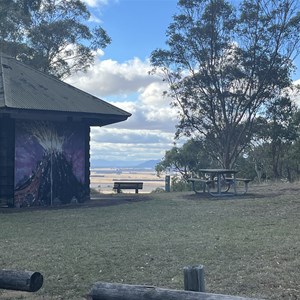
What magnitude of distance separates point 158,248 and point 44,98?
33.3 feet

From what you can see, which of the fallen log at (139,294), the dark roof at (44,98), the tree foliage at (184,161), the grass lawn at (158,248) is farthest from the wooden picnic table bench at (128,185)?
the tree foliage at (184,161)

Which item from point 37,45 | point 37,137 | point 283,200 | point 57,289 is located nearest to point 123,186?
point 37,137

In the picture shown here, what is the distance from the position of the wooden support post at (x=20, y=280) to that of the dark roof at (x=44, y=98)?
11262 mm

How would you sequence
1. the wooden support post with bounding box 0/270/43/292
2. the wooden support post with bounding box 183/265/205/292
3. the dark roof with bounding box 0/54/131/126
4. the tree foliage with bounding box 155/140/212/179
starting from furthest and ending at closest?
the tree foliage with bounding box 155/140/212/179
the dark roof with bounding box 0/54/131/126
the wooden support post with bounding box 0/270/43/292
the wooden support post with bounding box 183/265/205/292

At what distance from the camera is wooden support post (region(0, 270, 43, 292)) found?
4383mm

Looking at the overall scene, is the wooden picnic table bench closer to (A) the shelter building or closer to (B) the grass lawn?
(A) the shelter building

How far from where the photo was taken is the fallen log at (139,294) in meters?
3.69

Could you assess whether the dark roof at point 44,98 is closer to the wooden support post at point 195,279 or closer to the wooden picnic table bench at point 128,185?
the wooden picnic table bench at point 128,185

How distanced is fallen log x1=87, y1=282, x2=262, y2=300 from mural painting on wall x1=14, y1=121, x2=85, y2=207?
1293cm

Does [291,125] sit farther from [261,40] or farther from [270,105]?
[261,40]

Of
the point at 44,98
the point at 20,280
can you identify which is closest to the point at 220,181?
the point at 44,98

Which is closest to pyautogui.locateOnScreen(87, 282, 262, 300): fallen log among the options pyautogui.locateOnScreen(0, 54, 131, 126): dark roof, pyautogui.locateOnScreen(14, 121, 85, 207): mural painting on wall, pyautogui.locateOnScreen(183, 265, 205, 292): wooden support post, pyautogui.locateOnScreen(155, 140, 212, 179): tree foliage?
pyautogui.locateOnScreen(183, 265, 205, 292): wooden support post

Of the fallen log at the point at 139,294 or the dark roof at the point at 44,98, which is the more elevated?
the dark roof at the point at 44,98

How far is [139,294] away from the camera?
391 centimetres
